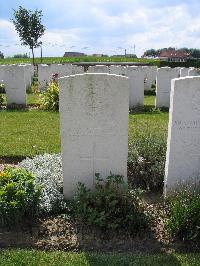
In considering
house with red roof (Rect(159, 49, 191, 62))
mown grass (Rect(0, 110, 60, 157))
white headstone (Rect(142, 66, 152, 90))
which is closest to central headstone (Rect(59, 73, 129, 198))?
mown grass (Rect(0, 110, 60, 157))

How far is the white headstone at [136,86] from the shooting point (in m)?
14.3

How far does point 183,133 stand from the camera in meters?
5.32

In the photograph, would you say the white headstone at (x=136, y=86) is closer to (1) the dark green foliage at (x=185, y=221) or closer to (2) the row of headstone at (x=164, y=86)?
(2) the row of headstone at (x=164, y=86)

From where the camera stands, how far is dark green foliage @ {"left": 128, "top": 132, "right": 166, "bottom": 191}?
20.0 feet

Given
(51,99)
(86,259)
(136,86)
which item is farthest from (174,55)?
(86,259)

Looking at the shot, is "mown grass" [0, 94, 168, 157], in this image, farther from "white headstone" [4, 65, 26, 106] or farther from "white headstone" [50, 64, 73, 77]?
"white headstone" [50, 64, 73, 77]

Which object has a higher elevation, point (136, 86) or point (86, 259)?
point (136, 86)

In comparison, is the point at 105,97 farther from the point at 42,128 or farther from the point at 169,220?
the point at 42,128

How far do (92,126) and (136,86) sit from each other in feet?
30.4

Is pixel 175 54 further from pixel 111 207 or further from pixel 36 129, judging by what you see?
pixel 111 207

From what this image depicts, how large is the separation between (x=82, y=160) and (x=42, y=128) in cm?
505

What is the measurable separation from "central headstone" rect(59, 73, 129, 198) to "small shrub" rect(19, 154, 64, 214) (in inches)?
8.3

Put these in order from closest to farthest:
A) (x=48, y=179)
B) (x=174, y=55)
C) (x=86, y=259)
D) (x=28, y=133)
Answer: (x=86, y=259) → (x=48, y=179) → (x=28, y=133) → (x=174, y=55)

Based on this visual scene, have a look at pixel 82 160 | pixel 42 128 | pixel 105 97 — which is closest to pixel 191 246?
pixel 82 160
